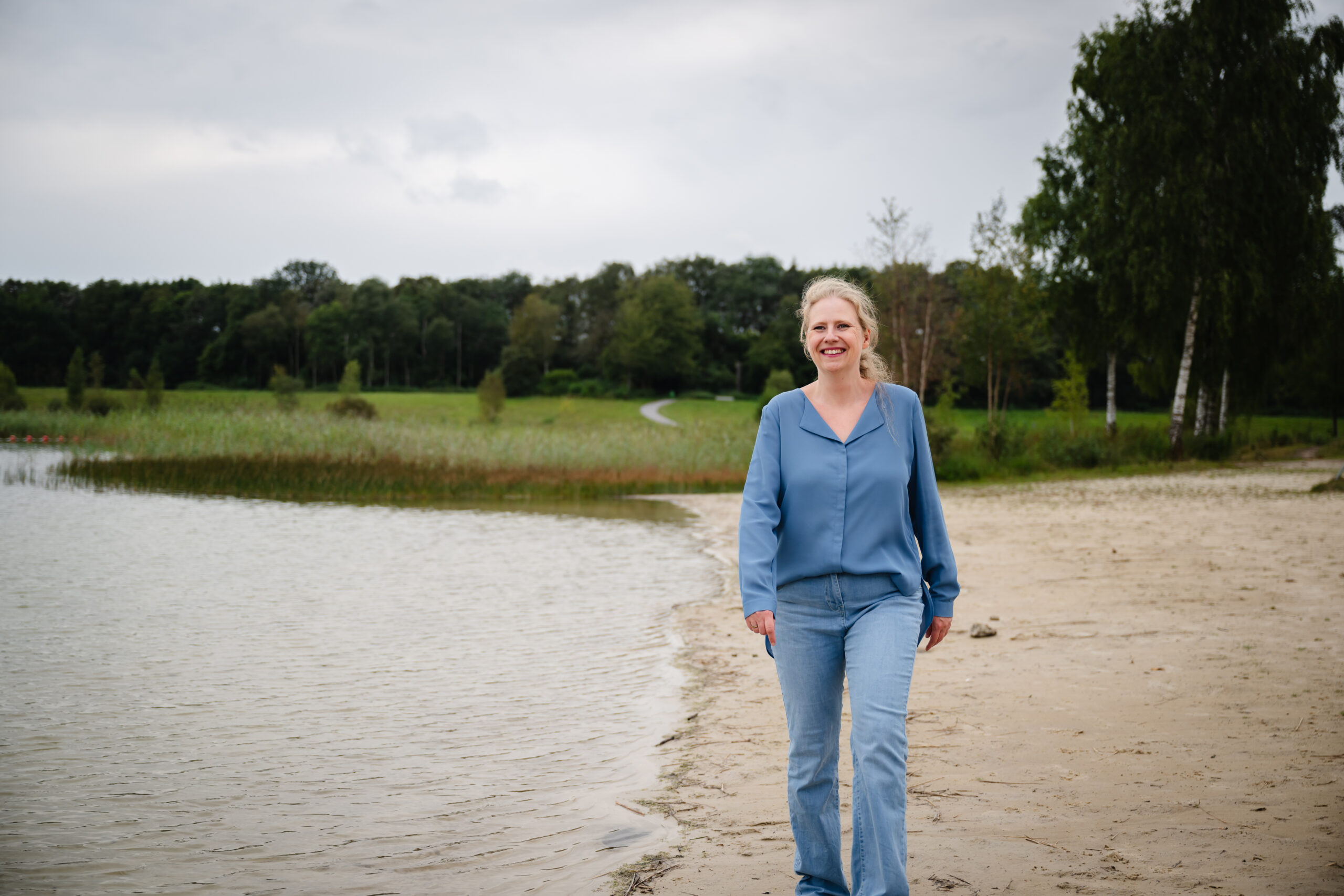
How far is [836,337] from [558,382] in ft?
249

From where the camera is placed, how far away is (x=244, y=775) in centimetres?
498

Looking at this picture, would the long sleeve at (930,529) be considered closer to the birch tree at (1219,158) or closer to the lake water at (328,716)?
the lake water at (328,716)

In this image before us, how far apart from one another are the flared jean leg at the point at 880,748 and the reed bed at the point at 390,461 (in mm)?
19491

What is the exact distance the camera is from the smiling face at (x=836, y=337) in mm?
3018

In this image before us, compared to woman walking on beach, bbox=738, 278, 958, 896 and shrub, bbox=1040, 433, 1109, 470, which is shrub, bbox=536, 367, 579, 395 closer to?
shrub, bbox=1040, 433, 1109, 470

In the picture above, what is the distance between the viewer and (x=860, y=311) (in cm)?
309

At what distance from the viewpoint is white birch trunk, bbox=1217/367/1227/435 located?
33.1 meters

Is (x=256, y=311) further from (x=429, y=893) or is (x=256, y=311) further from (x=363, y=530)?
(x=429, y=893)

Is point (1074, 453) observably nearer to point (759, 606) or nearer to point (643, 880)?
point (643, 880)

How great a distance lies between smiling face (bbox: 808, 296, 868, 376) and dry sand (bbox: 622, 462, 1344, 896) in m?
→ 1.81

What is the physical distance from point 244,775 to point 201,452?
823 inches

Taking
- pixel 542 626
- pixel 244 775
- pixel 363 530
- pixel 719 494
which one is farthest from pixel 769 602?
pixel 719 494

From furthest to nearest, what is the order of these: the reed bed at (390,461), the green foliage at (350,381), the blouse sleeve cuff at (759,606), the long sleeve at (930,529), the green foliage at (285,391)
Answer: the green foliage at (350,381) → the green foliage at (285,391) → the reed bed at (390,461) → the long sleeve at (930,529) → the blouse sleeve cuff at (759,606)

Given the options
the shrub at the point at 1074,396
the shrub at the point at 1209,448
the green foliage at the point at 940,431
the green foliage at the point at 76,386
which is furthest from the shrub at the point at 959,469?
the green foliage at the point at 76,386
